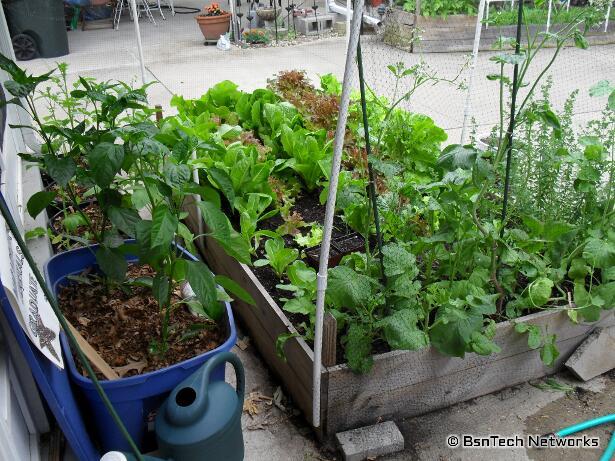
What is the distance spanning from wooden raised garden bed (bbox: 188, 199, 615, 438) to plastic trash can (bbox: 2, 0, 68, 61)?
4210 millimetres

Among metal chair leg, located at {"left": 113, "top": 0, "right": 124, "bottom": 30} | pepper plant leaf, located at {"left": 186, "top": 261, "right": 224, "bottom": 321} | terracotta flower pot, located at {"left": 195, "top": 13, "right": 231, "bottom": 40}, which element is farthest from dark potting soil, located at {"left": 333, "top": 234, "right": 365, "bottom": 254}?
metal chair leg, located at {"left": 113, "top": 0, "right": 124, "bottom": 30}

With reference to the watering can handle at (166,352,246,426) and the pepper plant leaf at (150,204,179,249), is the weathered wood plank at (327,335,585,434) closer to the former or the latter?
the watering can handle at (166,352,246,426)

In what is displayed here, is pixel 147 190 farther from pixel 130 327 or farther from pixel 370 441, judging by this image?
pixel 370 441

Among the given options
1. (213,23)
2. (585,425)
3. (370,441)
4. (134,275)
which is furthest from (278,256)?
(213,23)

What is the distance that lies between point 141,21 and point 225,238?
8552mm

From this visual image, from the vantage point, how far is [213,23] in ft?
25.3

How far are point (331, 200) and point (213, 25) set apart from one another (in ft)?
22.3

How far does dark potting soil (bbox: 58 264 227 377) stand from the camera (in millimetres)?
1943

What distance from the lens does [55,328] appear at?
1.58 m

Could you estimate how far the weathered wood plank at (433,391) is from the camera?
198cm

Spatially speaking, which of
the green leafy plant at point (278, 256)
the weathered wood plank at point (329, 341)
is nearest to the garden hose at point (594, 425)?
the weathered wood plank at point (329, 341)

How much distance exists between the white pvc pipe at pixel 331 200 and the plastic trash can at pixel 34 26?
15.0 ft

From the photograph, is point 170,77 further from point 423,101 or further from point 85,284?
point 85,284

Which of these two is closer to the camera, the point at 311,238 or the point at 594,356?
the point at 594,356
